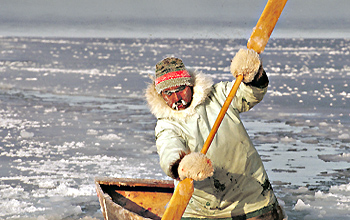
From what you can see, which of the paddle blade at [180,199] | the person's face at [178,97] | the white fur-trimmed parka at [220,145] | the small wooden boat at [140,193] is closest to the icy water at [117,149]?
the small wooden boat at [140,193]

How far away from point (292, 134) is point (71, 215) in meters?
5.77

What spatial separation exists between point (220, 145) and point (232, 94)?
0.37 m

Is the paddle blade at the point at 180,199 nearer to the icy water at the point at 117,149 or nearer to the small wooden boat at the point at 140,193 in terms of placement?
the small wooden boat at the point at 140,193

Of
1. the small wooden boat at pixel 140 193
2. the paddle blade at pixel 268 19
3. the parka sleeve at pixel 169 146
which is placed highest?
the paddle blade at pixel 268 19

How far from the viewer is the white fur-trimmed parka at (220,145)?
3.36 meters

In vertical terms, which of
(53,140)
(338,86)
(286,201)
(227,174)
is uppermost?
(338,86)

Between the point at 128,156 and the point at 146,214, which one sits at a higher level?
the point at 128,156

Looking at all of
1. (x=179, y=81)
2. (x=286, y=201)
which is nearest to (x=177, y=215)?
(x=179, y=81)

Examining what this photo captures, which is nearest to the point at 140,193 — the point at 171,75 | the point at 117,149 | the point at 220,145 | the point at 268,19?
the point at 220,145

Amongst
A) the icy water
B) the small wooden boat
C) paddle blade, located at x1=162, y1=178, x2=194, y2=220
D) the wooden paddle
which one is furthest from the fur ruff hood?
the icy water

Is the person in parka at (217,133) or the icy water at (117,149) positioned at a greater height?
the icy water at (117,149)

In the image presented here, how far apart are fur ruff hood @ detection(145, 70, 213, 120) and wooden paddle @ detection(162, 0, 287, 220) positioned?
182mm

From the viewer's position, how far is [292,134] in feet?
33.0

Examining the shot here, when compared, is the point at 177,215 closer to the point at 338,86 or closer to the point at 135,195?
the point at 135,195
